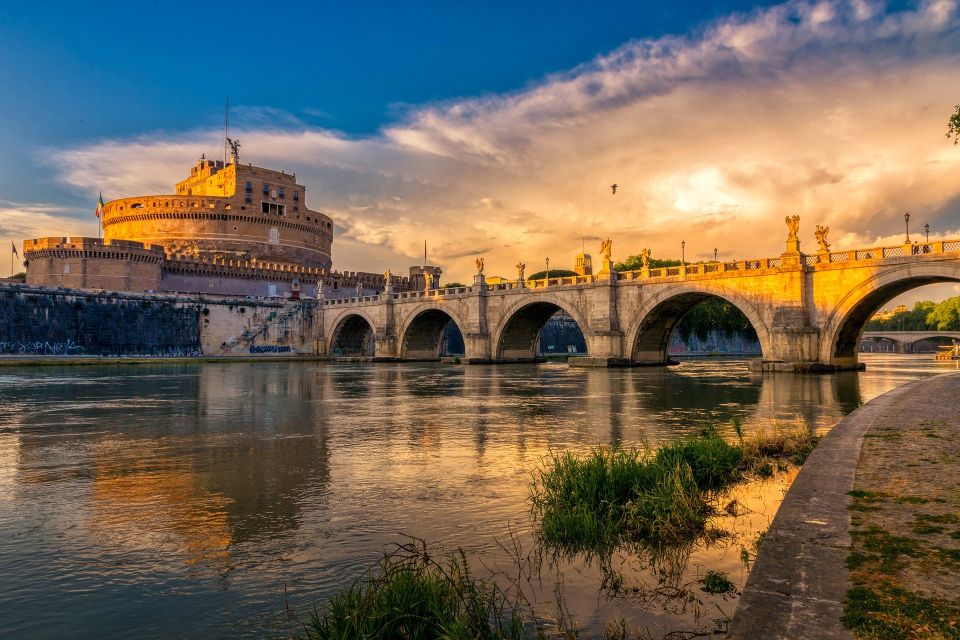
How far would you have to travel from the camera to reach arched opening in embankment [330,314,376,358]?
7456cm

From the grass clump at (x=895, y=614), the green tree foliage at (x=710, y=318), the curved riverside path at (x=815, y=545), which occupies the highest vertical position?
the green tree foliage at (x=710, y=318)

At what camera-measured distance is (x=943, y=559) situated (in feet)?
14.5

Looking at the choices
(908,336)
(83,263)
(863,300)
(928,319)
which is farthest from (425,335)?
(928,319)

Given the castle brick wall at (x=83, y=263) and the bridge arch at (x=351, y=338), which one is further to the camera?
the bridge arch at (x=351, y=338)

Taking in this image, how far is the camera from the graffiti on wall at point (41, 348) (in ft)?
173

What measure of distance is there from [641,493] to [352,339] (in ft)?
237

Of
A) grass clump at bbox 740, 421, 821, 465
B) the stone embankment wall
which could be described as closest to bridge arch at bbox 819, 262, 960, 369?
grass clump at bbox 740, 421, 821, 465

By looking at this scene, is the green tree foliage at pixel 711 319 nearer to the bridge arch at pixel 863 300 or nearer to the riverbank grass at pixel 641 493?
the bridge arch at pixel 863 300

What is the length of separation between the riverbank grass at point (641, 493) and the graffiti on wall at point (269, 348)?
64656 mm

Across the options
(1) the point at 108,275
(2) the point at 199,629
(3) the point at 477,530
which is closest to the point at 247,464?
(3) the point at 477,530

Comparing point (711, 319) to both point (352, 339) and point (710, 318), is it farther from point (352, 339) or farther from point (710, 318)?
point (352, 339)

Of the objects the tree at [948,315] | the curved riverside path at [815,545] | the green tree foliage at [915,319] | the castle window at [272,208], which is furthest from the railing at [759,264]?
the green tree foliage at [915,319]

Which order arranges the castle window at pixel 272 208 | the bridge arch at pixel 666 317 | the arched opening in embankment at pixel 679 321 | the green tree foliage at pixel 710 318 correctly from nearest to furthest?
the bridge arch at pixel 666 317 → the arched opening in embankment at pixel 679 321 → the green tree foliage at pixel 710 318 → the castle window at pixel 272 208

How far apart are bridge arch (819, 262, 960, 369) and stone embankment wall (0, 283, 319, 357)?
2185 inches
